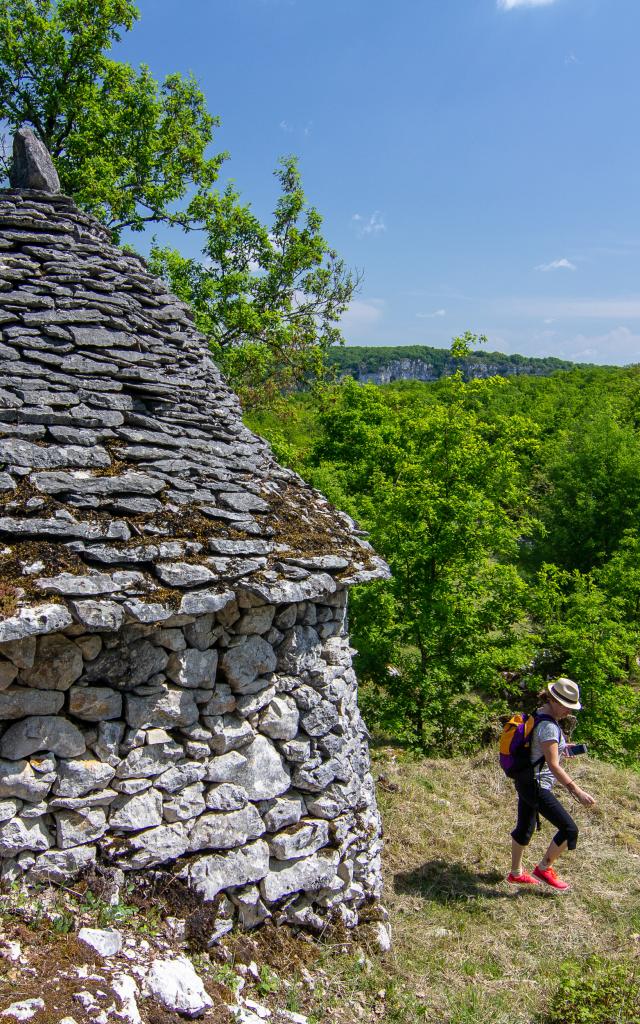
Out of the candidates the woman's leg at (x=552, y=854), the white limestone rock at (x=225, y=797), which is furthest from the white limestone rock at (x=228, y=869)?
the woman's leg at (x=552, y=854)

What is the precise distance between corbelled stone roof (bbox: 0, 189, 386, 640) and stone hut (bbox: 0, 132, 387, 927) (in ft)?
0.05

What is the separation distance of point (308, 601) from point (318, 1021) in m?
2.72

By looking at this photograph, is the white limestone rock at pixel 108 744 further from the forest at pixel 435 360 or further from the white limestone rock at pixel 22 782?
the forest at pixel 435 360

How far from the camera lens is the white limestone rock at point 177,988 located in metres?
3.62

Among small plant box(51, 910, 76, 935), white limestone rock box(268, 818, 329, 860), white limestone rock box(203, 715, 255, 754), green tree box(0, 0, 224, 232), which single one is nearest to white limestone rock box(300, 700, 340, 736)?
white limestone rock box(203, 715, 255, 754)

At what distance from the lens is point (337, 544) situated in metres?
5.51

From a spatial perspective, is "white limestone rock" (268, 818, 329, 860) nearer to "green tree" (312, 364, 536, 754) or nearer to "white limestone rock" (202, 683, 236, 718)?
"white limestone rock" (202, 683, 236, 718)

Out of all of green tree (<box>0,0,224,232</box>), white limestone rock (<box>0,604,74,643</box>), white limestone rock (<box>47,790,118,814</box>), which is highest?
green tree (<box>0,0,224,232</box>)

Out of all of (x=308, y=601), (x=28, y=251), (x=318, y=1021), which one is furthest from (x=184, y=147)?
(x=318, y=1021)

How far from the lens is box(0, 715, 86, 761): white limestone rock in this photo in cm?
395

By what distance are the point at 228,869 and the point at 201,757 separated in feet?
2.56

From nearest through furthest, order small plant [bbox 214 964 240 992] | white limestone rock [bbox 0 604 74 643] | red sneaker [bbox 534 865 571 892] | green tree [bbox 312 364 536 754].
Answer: white limestone rock [bbox 0 604 74 643] < small plant [bbox 214 964 240 992] < red sneaker [bbox 534 865 571 892] < green tree [bbox 312 364 536 754]

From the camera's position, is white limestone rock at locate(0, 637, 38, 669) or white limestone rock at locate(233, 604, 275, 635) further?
white limestone rock at locate(233, 604, 275, 635)

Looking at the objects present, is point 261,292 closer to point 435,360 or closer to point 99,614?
point 99,614
